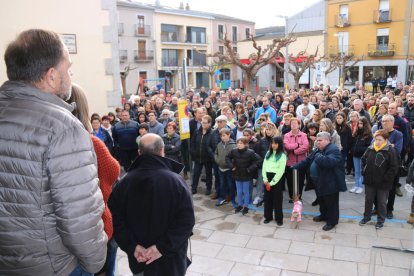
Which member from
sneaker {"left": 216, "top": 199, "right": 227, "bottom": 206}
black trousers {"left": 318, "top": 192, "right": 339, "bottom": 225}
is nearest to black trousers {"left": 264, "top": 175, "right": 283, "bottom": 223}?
black trousers {"left": 318, "top": 192, "right": 339, "bottom": 225}

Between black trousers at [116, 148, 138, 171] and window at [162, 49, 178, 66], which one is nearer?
black trousers at [116, 148, 138, 171]

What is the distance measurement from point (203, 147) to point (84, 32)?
4194mm

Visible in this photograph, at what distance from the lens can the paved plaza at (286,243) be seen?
492 centimetres

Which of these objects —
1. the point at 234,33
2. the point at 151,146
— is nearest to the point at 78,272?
the point at 151,146

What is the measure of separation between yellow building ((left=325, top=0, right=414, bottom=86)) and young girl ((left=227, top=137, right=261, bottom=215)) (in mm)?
29102

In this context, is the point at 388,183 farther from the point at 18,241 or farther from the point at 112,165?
the point at 18,241

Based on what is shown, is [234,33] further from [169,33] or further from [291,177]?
[291,177]

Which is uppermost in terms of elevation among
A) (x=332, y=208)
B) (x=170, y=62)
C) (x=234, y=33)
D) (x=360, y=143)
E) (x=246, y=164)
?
(x=234, y=33)

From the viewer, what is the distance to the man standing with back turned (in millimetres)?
1785

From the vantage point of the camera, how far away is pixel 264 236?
19.6ft

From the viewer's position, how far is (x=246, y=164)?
274 inches

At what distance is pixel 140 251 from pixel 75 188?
4.80ft

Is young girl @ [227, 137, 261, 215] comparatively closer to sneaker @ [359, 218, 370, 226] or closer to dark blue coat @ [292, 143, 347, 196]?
dark blue coat @ [292, 143, 347, 196]

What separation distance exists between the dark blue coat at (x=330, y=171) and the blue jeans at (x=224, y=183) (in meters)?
1.95
